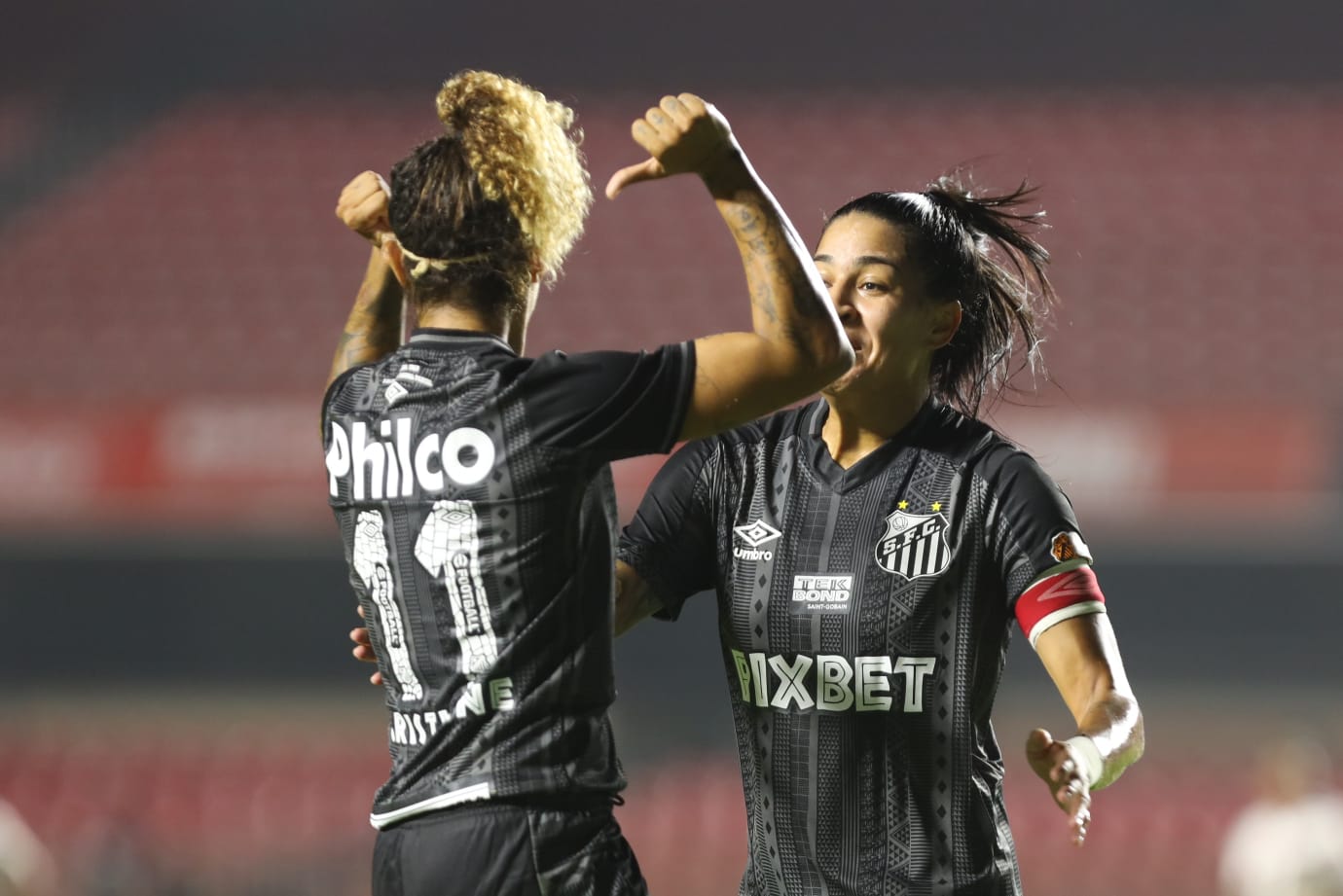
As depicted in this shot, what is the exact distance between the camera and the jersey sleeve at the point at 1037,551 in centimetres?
232

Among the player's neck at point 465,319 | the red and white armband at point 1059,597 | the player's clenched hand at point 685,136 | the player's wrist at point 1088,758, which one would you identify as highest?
the player's clenched hand at point 685,136

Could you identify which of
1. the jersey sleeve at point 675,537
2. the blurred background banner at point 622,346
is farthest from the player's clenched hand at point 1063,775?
the blurred background banner at point 622,346

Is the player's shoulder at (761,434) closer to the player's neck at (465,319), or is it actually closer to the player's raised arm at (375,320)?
the player's raised arm at (375,320)

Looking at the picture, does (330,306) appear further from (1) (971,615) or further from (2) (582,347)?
(1) (971,615)

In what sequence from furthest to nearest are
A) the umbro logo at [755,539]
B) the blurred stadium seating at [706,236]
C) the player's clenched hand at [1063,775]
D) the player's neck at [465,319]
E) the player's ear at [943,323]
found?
the blurred stadium seating at [706,236] → the player's ear at [943,323] → the umbro logo at [755,539] → the player's neck at [465,319] → the player's clenched hand at [1063,775]

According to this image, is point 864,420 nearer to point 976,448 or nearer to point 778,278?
point 976,448

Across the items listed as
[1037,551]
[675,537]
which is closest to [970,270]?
[1037,551]

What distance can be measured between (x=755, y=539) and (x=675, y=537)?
0.47ft

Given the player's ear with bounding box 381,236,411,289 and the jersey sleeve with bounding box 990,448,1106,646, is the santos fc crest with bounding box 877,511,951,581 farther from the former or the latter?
the player's ear with bounding box 381,236,411,289

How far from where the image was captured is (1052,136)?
452 inches

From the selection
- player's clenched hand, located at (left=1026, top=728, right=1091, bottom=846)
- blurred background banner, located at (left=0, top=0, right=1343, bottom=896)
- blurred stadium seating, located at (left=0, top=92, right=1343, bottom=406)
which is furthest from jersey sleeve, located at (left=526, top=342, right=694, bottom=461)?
blurred stadium seating, located at (left=0, top=92, right=1343, bottom=406)

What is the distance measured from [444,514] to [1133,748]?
105cm

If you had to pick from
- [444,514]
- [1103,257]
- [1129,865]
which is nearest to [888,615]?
[444,514]

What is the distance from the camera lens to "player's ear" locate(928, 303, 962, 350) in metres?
2.67
